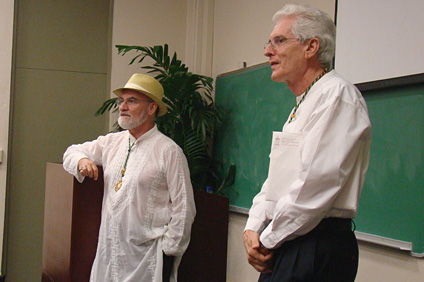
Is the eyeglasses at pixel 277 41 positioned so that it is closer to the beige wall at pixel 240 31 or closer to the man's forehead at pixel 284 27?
the man's forehead at pixel 284 27

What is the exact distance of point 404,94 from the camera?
7.45 ft

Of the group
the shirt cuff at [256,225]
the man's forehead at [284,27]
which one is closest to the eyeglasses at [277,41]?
the man's forehead at [284,27]

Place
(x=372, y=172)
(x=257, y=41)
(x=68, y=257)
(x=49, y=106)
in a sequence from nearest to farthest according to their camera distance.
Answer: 1. (x=372, y=172)
2. (x=68, y=257)
3. (x=257, y=41)
4. (x=49, y=106)

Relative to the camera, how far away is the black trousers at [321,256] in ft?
4.60

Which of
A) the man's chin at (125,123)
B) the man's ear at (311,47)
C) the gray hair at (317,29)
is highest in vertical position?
the gray hair at (317,29)

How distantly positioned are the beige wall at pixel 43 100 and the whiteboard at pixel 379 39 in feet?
9.12

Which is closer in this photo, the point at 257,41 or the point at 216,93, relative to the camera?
→ the point at 257,41

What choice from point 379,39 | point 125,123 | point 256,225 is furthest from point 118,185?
point 379,39

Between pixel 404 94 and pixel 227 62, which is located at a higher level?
pixel 227 62

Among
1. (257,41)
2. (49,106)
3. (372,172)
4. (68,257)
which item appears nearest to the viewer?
(372,172)

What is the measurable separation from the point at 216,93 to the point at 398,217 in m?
2.25

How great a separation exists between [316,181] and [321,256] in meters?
0.24

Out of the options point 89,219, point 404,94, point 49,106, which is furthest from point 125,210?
point 49,106

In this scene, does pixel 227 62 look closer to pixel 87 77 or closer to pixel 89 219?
pixel 87 77
